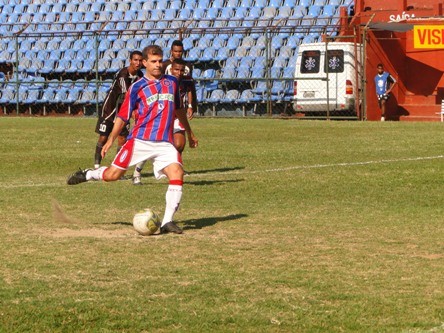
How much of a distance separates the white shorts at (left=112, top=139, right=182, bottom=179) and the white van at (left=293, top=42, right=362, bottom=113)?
2245 cm

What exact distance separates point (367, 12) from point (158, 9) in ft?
31.1

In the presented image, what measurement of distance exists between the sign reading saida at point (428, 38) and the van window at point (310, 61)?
299 centimetres

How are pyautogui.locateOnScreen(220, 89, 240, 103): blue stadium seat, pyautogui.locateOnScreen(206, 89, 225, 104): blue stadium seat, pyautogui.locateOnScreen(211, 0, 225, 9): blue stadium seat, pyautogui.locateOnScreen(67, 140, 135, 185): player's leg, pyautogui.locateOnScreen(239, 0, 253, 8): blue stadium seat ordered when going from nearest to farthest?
pyautogui.locateOnScreen(67, 140, 135, 185): player's leg, pyautogui.locateOnScreen(220, 89, 240, 103): blue stadium seat, pyautogui.locateOnScreen(206, 89, 225, 104): blue stadium seat, pyautogui.locateOnScreen(239, 0, 253, 8): blue stadium seat, pyautogui.locateOnScreen(211, 0, 225, 9): blue stadium seat

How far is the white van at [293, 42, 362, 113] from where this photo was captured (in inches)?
1308

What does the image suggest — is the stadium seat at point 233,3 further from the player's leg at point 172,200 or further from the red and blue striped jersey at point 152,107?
the player's leg at point 172,200

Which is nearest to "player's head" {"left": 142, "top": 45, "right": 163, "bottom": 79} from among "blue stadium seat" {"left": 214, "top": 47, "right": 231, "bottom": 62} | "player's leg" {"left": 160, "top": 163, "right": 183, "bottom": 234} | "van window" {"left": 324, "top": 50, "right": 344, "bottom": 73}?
"player's leg" {"left": 160, "top": 163, "right": 183, "bottom": 234}

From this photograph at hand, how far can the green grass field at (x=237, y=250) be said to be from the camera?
22.1 feet

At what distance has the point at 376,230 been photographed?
10.5 m

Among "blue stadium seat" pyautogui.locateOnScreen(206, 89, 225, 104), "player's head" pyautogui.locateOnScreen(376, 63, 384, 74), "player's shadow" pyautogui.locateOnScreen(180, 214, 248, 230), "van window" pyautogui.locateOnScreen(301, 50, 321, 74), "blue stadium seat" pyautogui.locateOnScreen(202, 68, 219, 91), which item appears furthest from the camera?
"blue stadium seat" pyautogui.locateOnScreen(202, 68, 219, 91)

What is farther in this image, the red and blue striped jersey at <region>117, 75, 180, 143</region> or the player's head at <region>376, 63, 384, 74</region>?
the player's head at <region>376, 63, 384, 74</region>

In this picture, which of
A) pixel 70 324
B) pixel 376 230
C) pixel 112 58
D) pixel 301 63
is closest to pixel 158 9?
pixel 112 58

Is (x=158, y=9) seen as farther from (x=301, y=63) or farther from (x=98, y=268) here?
(x=98, y=268)

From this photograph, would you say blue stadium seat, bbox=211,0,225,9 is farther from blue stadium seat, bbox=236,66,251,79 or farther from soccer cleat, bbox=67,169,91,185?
soccer cleat, bbox=67,169,91,185

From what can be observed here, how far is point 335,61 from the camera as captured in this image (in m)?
33.4
